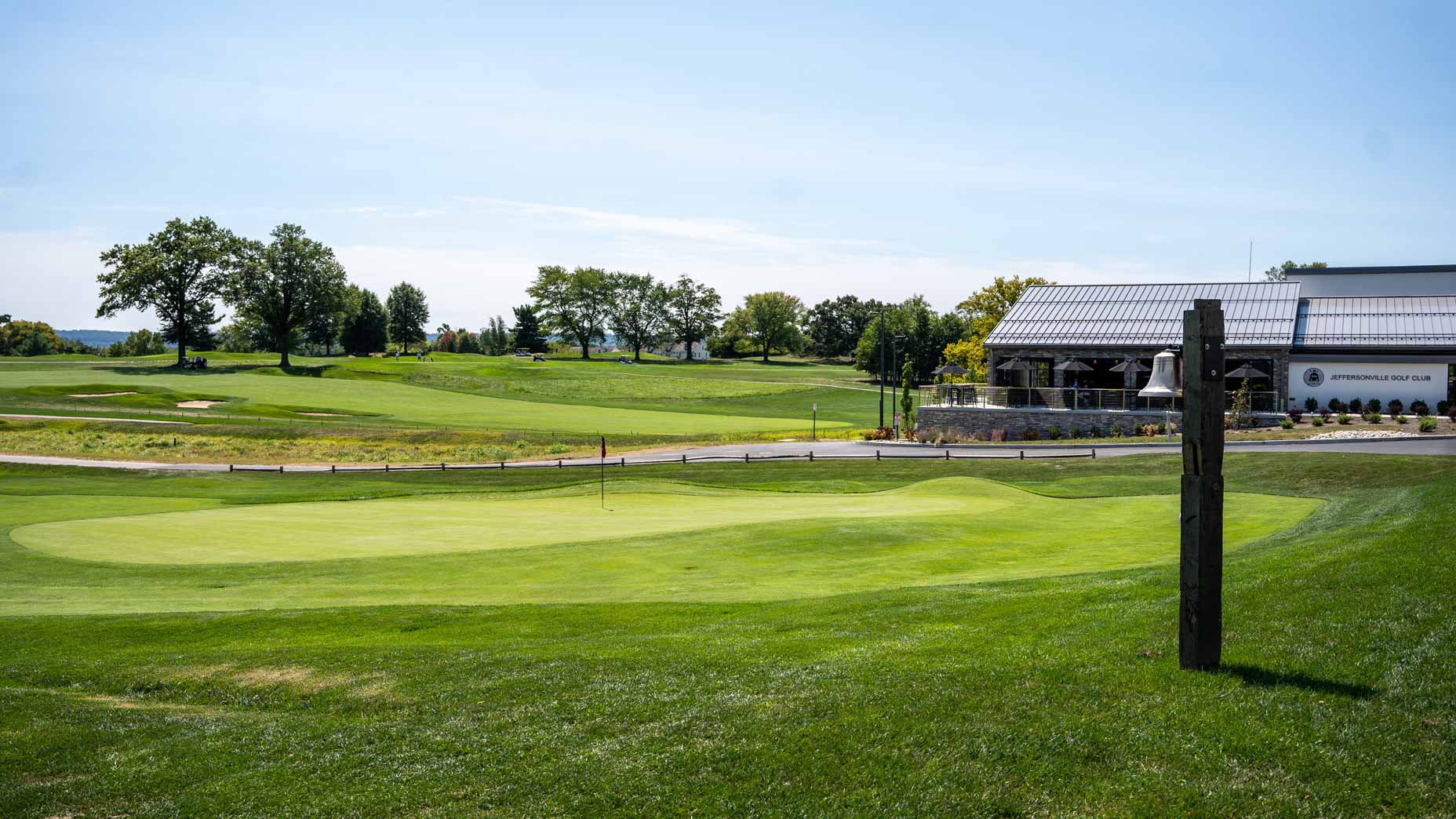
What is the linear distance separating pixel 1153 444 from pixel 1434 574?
3994 centimetres

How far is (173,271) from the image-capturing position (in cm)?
10838

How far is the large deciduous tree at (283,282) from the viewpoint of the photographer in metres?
114

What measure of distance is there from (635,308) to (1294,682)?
165 metres

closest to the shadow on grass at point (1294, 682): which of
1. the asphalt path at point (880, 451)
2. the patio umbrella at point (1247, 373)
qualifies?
the asphalt path at point (880, 451)

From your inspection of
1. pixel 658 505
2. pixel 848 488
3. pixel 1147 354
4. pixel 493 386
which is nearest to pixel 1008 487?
pixel 848 488

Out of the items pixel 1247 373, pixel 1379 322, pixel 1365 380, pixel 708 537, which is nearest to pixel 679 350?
pixel 1379 322

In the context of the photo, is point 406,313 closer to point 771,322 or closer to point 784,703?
point 771,322

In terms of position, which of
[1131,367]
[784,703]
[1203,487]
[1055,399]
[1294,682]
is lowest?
[784,703]

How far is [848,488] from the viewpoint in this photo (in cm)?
3959

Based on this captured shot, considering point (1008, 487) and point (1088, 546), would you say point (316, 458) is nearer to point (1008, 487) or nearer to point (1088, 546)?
point (1008, 487)

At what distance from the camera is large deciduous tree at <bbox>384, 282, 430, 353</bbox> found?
588 ft

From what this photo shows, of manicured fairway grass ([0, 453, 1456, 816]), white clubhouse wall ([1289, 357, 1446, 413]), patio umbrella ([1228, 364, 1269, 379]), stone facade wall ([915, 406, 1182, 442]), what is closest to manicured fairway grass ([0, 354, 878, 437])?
stone facade wall ([915, 406, 1182, 442])

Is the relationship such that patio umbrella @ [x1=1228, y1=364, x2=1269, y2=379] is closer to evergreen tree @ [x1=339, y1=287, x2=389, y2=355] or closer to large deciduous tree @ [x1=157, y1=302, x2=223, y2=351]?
large deciduous tree @ [x1=157, y1=302, x2=223, y2=351]

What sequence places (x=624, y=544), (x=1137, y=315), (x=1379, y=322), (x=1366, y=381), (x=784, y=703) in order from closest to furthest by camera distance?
(x=784, y=703), (x=624, y=544), (x=1366, y=381), (x=1379, y=322), (x=1137, y=315)
